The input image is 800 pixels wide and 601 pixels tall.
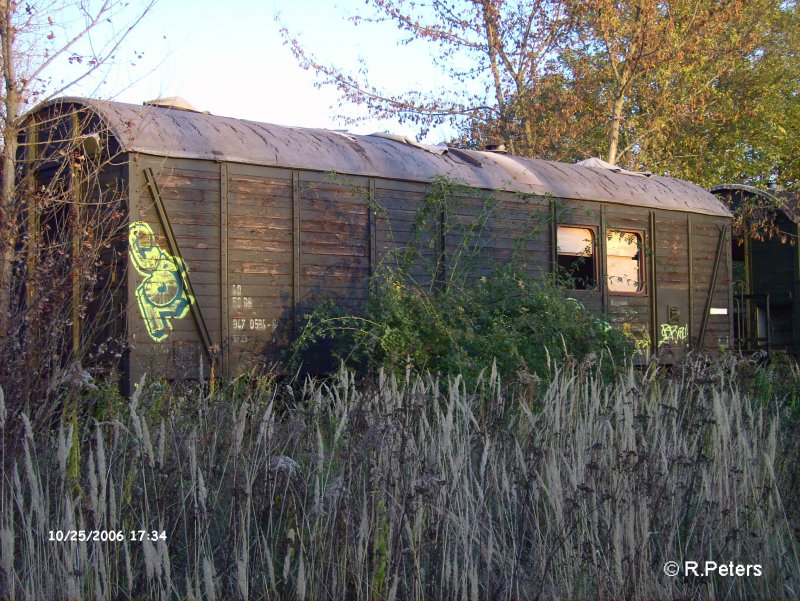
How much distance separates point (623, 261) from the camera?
11664mm

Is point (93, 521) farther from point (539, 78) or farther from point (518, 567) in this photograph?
point (539, 78)

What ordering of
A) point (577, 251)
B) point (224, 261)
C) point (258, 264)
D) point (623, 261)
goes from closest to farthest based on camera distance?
point (224, 261), point (258, 264), point (577, 251), point (623, 261)

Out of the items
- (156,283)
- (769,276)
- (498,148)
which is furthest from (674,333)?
(156,283)

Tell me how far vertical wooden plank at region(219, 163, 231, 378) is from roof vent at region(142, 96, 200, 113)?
2.95 feet

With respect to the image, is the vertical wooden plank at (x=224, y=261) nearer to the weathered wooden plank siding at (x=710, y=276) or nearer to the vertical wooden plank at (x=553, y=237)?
the vertical wooden plank at (x=553, y=237)

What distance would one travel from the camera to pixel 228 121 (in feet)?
28.9

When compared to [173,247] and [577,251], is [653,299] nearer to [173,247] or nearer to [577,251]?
[577,251]

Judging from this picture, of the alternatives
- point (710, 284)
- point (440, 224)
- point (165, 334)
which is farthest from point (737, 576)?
point (710, 284)

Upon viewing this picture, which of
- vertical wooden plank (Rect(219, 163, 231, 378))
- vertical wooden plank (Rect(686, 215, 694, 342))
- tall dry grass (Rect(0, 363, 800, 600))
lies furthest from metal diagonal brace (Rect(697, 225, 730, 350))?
tall dry grass (Rect(0, 363, 800, 600))

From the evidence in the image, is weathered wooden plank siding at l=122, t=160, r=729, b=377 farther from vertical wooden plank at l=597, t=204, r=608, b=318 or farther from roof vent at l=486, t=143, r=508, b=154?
roof vent at l=486, t=143, r=508, b=154

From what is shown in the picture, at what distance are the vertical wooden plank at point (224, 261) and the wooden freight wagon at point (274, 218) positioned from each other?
0.04 feet
